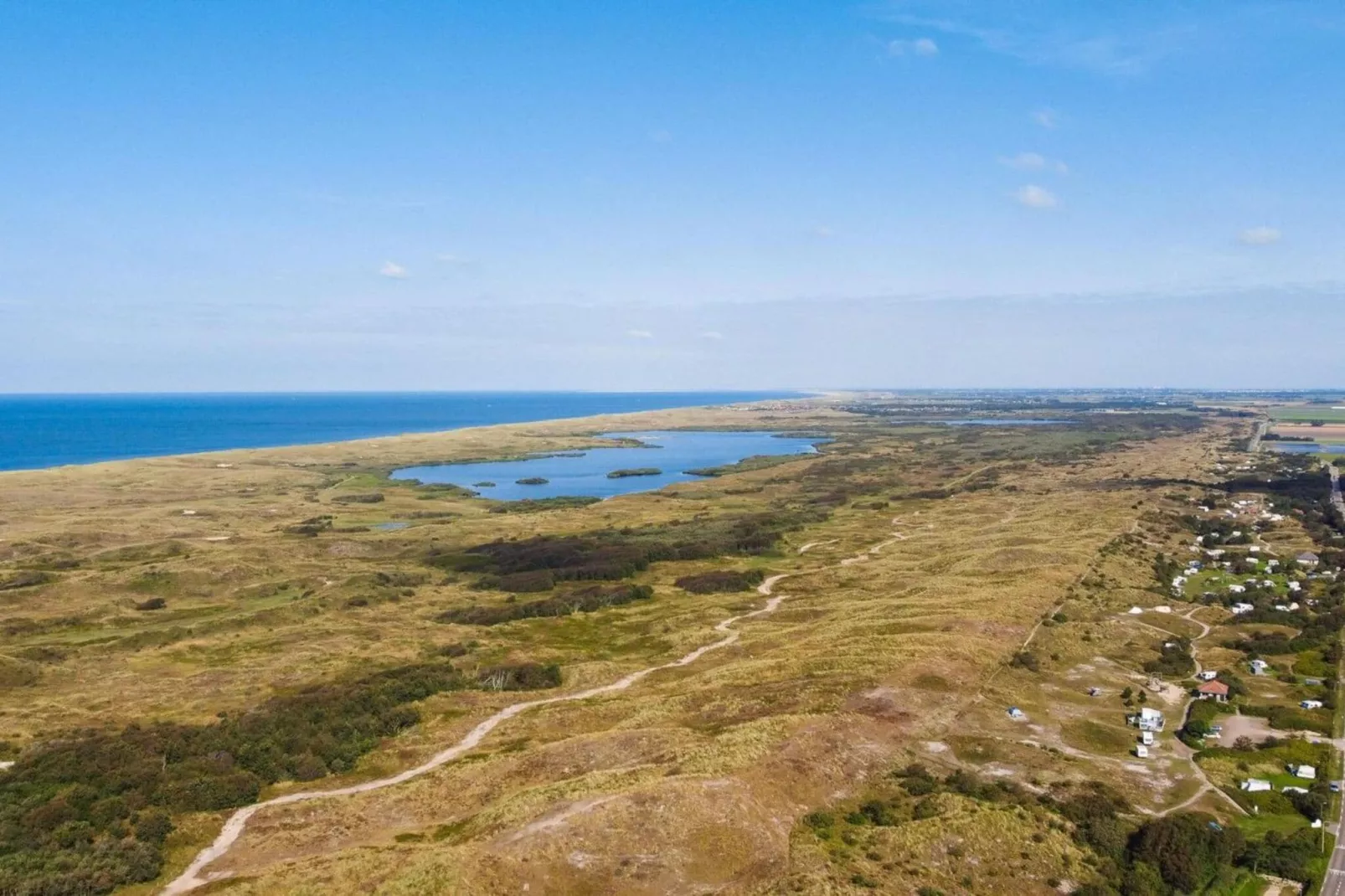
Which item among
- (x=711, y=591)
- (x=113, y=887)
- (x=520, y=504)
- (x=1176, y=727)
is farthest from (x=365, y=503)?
(x=1176, y=727)

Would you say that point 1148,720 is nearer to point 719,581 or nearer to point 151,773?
point 719,581

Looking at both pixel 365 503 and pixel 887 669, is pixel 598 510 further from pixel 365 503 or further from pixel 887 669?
pixel 887 669

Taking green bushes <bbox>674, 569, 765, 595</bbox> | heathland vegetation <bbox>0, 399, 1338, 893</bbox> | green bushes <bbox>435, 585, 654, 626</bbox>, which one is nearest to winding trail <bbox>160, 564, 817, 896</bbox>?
heathland vegetation <bbox>0, 399, 1338, 893</bbox>

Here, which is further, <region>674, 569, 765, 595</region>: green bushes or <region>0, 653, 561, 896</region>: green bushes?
<region>674, 569, 765, 595</region>: green bushes

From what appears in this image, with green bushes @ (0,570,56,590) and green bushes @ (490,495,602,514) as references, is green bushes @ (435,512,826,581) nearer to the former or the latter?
green bushes @ (490,495,602,514)

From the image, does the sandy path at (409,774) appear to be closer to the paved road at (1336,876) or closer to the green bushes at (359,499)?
the paved road at (1336,876)

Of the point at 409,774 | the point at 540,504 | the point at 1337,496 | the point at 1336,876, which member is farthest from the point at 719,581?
the point at 1337,496
